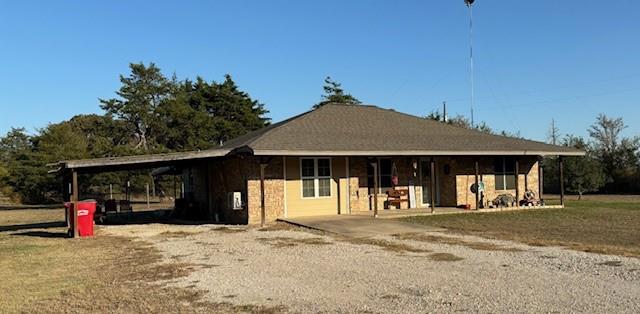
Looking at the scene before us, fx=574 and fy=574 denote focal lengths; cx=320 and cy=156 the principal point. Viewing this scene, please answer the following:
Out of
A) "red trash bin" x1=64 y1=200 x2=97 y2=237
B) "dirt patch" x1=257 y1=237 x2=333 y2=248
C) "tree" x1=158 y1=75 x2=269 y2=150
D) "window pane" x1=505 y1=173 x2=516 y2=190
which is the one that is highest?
"tree" x1=158 y1=75 x2=269 y2=150

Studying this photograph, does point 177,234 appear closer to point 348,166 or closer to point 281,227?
point 281,227

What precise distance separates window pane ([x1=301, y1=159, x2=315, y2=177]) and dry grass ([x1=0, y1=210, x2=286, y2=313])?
6511mm

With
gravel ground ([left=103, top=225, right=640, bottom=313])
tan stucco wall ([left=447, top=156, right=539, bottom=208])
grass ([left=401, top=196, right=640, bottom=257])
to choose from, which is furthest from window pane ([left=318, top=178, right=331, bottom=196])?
gravel ground ([left=103, top=225, right=640, bottom=313])

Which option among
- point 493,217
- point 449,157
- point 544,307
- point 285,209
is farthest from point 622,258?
point 449,157

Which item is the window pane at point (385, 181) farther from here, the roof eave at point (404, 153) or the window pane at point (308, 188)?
the window pane at point (308, 188)

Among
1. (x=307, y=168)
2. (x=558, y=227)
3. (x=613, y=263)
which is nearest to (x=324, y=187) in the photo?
(x=307, y=168)

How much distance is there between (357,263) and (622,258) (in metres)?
4.33

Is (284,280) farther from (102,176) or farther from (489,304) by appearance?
(102,176)

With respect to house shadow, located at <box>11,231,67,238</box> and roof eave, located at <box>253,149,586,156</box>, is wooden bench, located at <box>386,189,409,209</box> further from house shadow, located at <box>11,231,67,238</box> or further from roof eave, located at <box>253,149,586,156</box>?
house shadow, located at <box>11,231,67,238</box>

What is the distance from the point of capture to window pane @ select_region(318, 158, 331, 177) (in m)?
19.6

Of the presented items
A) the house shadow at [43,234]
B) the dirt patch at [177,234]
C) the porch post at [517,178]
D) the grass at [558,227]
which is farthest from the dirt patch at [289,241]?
the porch post at [517,178]

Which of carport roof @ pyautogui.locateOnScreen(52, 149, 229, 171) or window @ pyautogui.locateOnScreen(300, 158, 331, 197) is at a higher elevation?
carport roof @ pyautogui.locateOnScreen(52, 149, 229, 171)

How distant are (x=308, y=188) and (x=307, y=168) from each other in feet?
2.21

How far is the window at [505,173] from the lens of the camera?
23.0 meters
